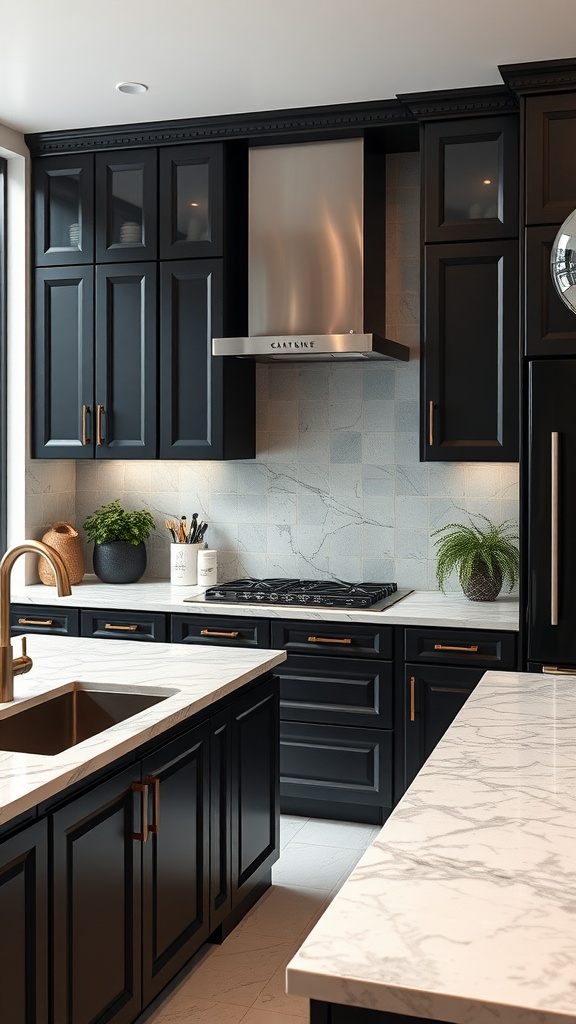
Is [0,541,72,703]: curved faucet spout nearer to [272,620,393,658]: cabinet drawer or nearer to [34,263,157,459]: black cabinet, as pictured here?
[272,620,393,658]: cabinet drawer

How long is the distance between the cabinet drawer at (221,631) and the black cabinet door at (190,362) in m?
0.73

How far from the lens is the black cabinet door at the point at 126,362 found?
14.6ft

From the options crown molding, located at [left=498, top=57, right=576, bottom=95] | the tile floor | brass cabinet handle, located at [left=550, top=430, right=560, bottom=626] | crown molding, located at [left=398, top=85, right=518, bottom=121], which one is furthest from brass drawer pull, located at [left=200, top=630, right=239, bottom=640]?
crown molding, located at [left=498, top=57, right=576, bottom=95]

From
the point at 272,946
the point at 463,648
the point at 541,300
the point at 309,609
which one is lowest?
the point at 272,946

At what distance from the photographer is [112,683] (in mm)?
2643

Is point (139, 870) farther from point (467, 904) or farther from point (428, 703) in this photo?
point (428, 703)

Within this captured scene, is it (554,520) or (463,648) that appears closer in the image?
(554,520)

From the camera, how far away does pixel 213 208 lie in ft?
14.2

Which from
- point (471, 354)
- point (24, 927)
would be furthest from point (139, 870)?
point (471, 354)

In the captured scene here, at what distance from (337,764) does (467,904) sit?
272 cm

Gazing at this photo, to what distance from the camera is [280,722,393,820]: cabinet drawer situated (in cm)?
395

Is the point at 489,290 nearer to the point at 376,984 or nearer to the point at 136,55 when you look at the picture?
the point at 136,55

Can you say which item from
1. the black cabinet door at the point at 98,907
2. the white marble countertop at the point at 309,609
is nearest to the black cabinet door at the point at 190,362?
the white marble countertop at the point at 309,609

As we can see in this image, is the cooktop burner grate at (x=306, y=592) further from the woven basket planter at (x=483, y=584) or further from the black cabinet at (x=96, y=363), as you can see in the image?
the black cabinet at (x=96, y=363)
